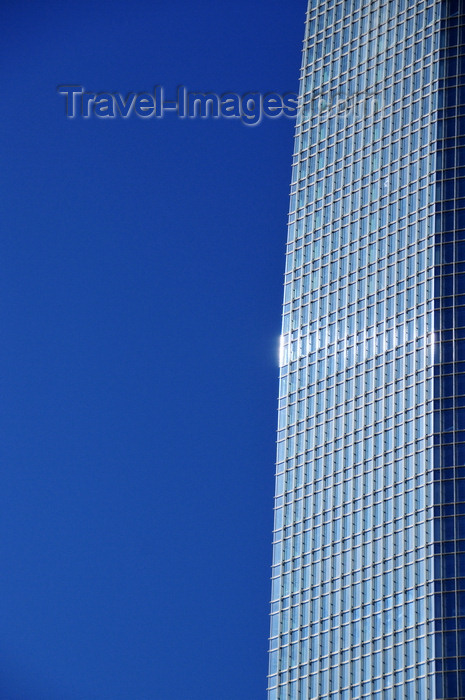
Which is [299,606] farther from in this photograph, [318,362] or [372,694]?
[318,362]

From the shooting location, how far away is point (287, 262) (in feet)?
528

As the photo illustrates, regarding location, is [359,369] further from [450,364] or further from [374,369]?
[450,364]

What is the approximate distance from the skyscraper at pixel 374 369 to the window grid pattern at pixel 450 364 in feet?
0.58

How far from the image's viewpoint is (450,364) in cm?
13200

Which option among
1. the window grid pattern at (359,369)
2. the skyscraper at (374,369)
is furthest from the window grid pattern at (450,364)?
the window grid pattern at (359,369)

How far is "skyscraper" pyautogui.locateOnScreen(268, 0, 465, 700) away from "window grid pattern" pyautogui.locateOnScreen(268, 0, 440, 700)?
217 mm

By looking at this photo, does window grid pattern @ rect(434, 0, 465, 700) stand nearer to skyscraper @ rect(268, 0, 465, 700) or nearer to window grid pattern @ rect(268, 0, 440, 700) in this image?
skyscraper @ rect(268, 0, 465, 700)

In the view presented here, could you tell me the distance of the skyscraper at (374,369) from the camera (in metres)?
125

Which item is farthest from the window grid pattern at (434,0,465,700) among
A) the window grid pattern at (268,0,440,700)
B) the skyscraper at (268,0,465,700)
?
the window grid pattern at (268,0,440,700)

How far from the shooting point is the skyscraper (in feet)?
412

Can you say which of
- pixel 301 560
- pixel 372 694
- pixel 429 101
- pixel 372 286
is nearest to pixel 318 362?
pixel 372 286

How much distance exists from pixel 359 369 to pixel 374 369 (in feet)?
10.6

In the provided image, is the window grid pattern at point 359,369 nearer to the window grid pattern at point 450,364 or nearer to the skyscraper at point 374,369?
the skyscraper at point 374,369

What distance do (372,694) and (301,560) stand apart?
21.2 meters
